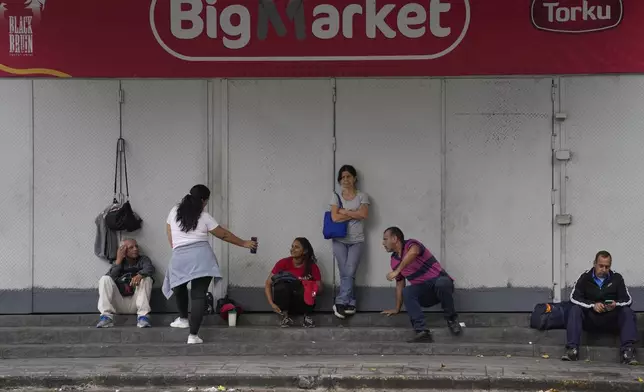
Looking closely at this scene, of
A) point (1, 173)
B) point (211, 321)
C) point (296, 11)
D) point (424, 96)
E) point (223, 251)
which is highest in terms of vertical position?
point (296, 11)

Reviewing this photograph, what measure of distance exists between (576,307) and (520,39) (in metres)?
3.00

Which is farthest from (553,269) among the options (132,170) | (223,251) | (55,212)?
(55,212)

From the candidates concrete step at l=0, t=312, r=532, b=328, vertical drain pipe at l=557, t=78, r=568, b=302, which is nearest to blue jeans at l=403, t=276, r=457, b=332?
concrete step at l=0, t=312, r=532, b=328

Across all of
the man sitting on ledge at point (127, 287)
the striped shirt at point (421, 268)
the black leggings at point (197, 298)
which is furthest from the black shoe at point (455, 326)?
the man sitting on ledge at point (127, 287)

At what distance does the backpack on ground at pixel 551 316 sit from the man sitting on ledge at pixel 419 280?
0.84 m

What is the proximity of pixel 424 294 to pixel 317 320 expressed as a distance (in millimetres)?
1239

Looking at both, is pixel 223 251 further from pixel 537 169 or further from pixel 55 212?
pixel 537 169

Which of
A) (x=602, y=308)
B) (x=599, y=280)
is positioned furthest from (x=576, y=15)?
(x=602, y=308)

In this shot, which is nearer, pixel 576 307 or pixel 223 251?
pixel 576 307

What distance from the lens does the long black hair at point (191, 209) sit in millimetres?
10516

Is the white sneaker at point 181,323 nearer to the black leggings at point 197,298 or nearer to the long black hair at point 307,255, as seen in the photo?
the black leggings at point 197,298

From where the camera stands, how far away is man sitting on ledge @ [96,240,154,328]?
10.9 metres

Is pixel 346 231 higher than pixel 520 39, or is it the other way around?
pixel 520 39

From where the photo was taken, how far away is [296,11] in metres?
11.3
